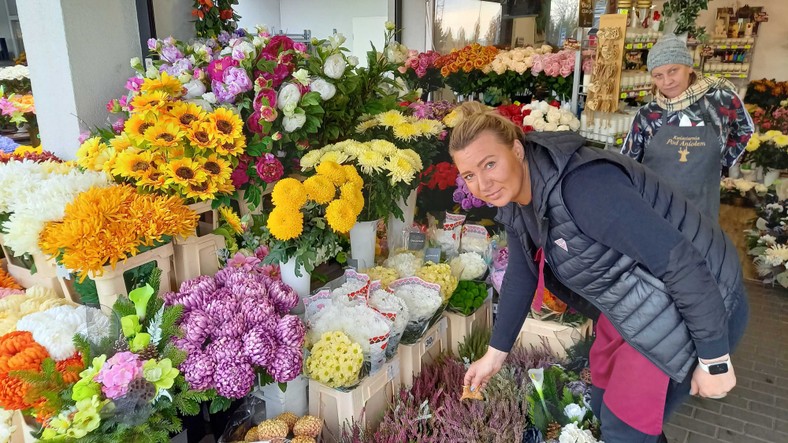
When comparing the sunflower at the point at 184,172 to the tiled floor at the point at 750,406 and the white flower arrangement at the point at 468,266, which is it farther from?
the tiled floor at the point at 750,406

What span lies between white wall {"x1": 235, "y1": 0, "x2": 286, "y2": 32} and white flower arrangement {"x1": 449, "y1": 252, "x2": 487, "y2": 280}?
4472 mm

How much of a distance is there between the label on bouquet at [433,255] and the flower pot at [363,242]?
268 mm

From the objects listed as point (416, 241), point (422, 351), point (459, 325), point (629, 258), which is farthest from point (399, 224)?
point (629, 258)

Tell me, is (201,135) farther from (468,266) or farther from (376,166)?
(468,266)

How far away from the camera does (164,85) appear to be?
1.73 m

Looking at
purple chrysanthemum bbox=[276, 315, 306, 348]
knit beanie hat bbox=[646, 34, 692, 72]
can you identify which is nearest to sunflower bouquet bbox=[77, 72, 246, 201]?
purple chrysanthemum bbox=[276, 315, 306, 348]

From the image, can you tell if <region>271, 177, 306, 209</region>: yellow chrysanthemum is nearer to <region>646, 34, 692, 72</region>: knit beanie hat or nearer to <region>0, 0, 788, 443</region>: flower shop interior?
<region>0, 0, 788, 443</region>: flower shop interior

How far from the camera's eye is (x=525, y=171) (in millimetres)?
1329

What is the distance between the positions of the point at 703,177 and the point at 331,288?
1.87 metres

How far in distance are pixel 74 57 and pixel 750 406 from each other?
330 cm

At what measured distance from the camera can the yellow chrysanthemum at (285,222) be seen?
5.53 ft

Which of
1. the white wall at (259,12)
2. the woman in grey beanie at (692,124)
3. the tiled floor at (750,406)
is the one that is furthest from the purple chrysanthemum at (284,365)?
the white wall at (259,12)

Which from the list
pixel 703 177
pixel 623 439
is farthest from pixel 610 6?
pixel 623 439

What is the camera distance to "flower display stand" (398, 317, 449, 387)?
6.68 ft
